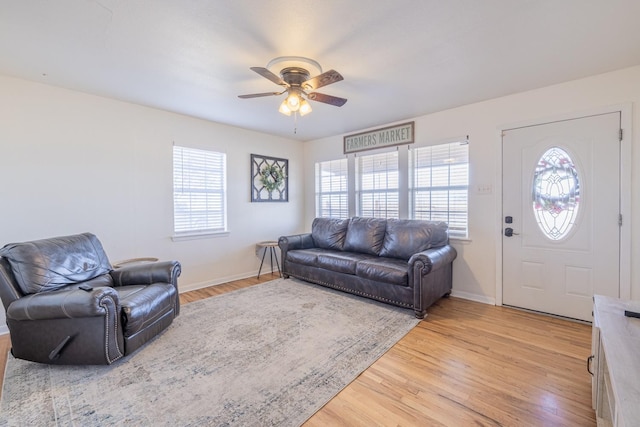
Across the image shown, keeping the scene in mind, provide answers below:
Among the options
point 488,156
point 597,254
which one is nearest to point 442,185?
point 488,156

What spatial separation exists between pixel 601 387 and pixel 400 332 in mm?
1423

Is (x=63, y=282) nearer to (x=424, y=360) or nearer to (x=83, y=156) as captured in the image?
(x=83, y=156)

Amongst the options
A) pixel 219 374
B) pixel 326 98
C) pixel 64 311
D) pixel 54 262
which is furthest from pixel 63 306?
pixel 326 98

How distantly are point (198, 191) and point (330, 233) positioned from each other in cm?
207

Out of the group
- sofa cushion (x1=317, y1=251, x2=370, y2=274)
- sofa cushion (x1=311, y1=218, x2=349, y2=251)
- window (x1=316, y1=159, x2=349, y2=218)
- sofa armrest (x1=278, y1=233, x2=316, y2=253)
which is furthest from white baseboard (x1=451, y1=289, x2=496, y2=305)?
sofa armrest (x1=278, y1=233, x2=316, y2=253)

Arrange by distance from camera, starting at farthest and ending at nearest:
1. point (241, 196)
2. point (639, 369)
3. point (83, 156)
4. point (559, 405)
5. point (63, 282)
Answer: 1. point (241, 196)
2. point (83, 156)
3. point (63, 282)
4. point (559, 405)
5. point (639, 369)

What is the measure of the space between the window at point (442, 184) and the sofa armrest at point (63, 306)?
368 centimetres

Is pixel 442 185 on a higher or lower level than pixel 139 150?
lower

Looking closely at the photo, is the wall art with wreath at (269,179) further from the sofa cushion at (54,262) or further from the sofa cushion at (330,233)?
the sofa cushion at (54,262)

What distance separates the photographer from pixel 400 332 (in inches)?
104

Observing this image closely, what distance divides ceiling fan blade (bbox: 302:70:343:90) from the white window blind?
90.8 inches

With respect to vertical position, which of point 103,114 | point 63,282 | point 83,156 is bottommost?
point 63,282

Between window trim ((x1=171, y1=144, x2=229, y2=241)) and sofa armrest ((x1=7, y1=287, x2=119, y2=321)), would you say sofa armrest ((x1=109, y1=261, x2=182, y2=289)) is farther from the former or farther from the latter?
window trim ((x1=171, y1=144, x2=229, y2=241))

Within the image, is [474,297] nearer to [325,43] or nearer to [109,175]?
[325,43]
